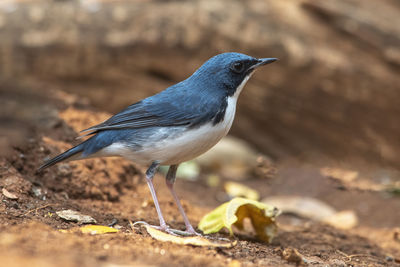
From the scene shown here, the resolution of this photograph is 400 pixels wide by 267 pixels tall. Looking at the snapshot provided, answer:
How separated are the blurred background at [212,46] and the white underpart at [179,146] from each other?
3.96 m

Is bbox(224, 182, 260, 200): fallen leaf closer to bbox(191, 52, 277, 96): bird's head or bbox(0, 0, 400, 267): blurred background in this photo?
bbox(0, 0, 400, 267): blurred background

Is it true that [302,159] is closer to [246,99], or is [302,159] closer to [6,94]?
[246,99]

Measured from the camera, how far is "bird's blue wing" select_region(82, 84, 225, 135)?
4695 millimetres

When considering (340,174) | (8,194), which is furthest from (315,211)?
(8,194)

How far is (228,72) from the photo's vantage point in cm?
502

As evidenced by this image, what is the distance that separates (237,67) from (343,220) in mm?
3072

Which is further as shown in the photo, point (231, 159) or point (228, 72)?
point (231, 159)

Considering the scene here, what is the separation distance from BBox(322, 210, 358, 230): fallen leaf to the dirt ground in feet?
0.49

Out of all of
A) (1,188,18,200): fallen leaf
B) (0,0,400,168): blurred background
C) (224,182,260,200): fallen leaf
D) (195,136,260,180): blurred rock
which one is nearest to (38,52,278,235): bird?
(1,188,18,200): fallen leaf

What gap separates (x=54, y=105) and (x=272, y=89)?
4061 millimetres

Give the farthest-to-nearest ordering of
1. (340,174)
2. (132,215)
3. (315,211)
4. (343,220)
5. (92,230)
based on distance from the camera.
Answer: (340,174)
(315,211)
(343,220)
(132,215)
(92,230)

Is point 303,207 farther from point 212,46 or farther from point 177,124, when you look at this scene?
point 212,46

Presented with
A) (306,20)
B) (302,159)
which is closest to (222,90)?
(306,20)

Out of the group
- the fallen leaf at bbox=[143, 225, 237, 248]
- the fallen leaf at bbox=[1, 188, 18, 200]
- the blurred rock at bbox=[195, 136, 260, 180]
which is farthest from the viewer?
the blurred rock at bbox=[195, 136, 260, 180]
